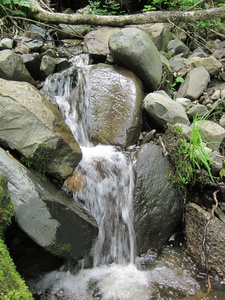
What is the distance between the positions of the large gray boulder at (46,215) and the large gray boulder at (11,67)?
80.9 inches

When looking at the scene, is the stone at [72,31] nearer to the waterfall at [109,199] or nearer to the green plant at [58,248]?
the waterfall at [109,199]

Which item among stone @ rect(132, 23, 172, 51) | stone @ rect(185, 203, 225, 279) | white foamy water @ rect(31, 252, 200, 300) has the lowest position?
white foamy water @ rect(31, 252, 200, 300)

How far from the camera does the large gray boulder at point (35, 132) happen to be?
3.18 metres

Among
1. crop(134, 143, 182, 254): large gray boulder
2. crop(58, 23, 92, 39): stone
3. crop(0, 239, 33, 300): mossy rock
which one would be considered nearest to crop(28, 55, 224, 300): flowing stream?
crop(134, 143, 182, 254): large gray boulder

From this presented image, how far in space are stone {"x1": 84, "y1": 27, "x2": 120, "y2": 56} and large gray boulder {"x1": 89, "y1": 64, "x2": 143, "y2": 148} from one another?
0.88m

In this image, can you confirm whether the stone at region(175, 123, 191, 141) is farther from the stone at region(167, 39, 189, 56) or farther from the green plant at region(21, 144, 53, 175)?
the stone at region(167, 39, 189, 56)

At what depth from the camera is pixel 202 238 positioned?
3412mm

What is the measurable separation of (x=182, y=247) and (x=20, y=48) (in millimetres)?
4700

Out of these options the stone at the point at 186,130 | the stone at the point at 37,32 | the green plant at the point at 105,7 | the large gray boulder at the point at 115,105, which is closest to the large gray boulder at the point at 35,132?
the large gray boulder at the point at 115,105

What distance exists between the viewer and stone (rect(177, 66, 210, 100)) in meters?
5.31

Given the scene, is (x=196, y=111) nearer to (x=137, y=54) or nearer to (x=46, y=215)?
(x=137, y=54)

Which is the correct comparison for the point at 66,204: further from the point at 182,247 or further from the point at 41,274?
the point at 182,247

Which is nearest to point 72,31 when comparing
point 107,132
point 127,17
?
point 127,17

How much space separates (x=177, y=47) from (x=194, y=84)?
5.77ft
